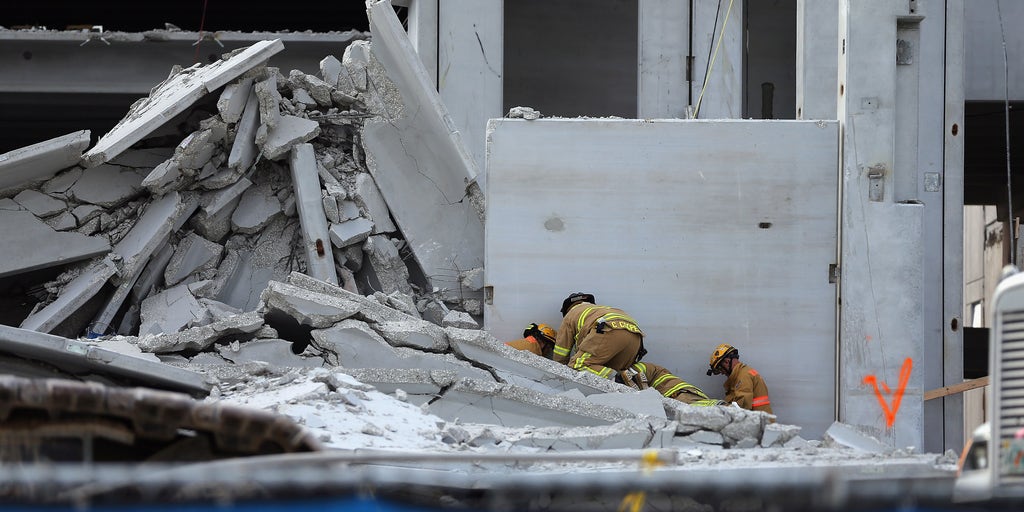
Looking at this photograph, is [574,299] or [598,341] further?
[574,299]

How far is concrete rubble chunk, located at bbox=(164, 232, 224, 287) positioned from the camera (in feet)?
36.4

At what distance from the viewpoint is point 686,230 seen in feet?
35.8

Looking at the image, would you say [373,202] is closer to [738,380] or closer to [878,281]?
[738,380]

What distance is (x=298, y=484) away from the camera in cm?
371

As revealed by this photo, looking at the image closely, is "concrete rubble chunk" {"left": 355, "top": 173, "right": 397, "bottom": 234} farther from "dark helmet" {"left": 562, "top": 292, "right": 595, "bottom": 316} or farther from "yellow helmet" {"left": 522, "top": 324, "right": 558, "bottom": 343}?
"dark helmet" {"left": 562, "top": 292, "right": 595, "bottom": 316}

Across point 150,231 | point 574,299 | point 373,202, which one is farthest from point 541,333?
point 150,231

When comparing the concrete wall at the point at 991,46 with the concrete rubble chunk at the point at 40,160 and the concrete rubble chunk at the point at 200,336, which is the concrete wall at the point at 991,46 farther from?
the concrete rubble chunk at the point at 40,160

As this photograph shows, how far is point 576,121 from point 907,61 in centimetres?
303

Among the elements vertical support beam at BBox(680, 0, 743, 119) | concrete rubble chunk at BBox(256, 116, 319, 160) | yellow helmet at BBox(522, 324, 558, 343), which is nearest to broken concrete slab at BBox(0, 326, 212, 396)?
yellow helmet at BBox(522, 324, 558, 343)

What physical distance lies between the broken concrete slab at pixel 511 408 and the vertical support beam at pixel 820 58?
259 inches

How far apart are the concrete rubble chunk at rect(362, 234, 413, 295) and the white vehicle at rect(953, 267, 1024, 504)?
22.6ft

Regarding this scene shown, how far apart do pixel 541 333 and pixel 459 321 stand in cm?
70

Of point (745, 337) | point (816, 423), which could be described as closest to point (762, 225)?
point (745, 337)

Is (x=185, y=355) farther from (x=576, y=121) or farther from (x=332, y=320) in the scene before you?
(x=576, y=121)
